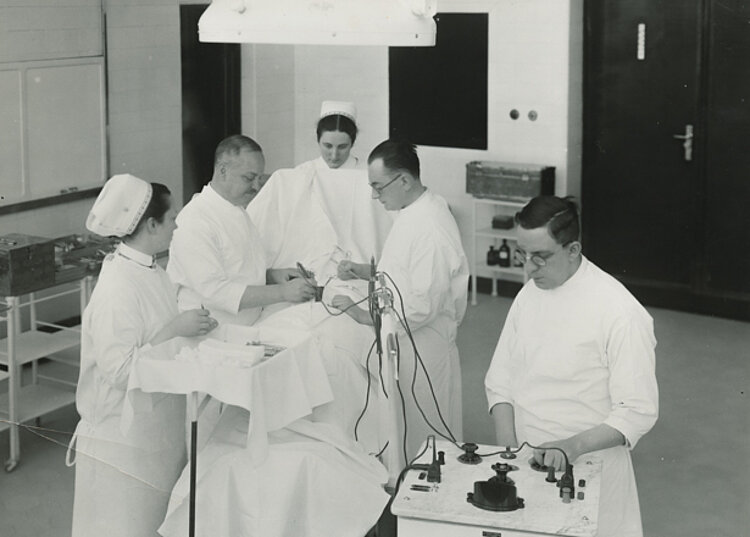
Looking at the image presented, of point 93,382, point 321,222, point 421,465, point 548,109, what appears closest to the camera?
point 421,465

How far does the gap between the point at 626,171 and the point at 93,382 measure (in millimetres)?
5546

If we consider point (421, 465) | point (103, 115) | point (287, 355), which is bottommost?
point (421, 465)

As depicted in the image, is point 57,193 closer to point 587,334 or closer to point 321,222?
point 321,222

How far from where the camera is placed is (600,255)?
852cm

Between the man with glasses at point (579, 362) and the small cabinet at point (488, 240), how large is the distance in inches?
190

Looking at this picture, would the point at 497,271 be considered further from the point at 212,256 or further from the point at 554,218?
the point at 554,218

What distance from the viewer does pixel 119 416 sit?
12.0 ft

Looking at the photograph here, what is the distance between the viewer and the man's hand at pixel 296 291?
4.50m

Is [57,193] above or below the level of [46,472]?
above

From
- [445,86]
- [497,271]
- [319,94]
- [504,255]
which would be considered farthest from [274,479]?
[319,94]

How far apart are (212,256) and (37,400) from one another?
1.92m

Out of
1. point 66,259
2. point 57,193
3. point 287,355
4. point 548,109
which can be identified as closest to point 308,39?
point 287,355

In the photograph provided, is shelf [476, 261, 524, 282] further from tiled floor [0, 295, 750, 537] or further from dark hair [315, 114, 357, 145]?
dark hair [315, 114, 357, 145]

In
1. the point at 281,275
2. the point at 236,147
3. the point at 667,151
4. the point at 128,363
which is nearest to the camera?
the point at 128,363
